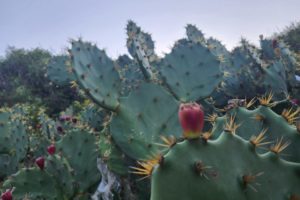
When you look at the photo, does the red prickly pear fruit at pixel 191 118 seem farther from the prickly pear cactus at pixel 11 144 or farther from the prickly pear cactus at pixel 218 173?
the prickly pear cactus at pixel 11 144

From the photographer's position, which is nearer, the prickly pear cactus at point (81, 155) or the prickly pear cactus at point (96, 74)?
the prickly pear cactus at point (96, 74)

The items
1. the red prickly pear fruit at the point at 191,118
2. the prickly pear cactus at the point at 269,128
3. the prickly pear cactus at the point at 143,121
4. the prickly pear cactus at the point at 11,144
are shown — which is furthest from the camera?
the prickly pear cactus at the point at 11,144

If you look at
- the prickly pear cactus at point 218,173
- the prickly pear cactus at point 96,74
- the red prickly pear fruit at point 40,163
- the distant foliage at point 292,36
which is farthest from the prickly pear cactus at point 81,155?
the distant foliage at point 292,36

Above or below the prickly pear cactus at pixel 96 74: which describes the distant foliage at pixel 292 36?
below

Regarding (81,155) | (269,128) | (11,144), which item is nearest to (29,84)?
(11,144)

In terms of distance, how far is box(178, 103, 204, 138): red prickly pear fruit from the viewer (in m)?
1.18

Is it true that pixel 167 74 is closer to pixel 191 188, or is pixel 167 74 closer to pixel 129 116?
pixel 129 116

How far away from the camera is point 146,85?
8.89 ft

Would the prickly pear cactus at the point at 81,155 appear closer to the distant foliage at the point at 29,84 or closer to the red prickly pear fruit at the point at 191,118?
the red prickly pear fruit at the point at 191,118

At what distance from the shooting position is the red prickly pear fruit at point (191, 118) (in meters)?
1.18

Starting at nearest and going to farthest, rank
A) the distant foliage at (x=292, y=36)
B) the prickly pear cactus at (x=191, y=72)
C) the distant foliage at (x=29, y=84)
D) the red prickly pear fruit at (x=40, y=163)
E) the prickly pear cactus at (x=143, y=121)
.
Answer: the prickly pear cactus at (x=143, y=121) → the prickly pear cactus at (x=191, y=72) → the red prickly pear fruit at (x=40, y=163) → the distant foliage at (x=292, y=36) → the distant foliage at (x=29, y=84)

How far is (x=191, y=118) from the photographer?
121 cm

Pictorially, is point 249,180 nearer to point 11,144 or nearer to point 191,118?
point 191,118

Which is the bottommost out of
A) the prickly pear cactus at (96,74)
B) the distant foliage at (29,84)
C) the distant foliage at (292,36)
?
the distant foliage at (292,36)
